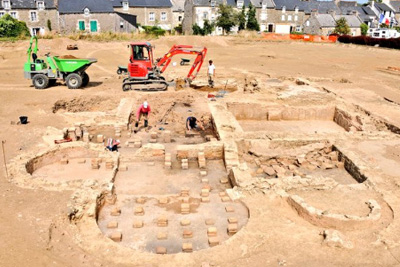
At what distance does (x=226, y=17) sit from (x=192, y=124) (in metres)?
35.4

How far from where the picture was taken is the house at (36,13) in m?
41.0

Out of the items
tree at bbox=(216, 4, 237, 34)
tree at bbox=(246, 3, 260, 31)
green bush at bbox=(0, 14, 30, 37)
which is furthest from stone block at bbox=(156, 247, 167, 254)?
tree at bbox=(246, 3, 260, 31)

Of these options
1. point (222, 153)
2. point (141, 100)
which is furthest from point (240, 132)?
point (141, 100)

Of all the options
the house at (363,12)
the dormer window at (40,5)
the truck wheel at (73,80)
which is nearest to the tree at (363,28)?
the house at (363,12)

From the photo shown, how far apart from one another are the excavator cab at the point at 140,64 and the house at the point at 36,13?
28044 mm

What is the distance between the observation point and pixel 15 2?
135 ft

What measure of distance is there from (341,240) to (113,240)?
429cm

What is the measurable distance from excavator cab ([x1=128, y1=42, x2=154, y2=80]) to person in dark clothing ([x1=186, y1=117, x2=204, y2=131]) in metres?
5.19

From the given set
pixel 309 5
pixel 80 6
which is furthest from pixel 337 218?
pixel 309 5

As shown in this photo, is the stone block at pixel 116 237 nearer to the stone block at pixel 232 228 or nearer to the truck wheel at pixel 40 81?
→ the stone block at pixel 232 228

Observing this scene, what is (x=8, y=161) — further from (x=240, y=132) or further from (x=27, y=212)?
(x=240, y=132)

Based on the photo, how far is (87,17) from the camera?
1577 inches

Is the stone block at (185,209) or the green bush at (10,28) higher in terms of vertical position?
the green bush at (10,28)

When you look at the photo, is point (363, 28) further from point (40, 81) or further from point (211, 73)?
point (40, 81)
